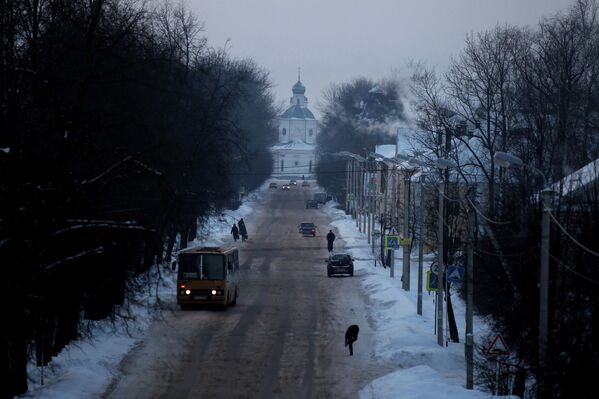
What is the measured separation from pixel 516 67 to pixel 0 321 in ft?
103

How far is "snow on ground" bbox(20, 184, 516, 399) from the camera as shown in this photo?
19828 mm

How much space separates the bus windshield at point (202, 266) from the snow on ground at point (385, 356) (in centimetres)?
239

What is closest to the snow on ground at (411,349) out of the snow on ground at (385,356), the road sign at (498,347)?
the snow on ground at (385,356)

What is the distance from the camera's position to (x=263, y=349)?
85.0 feet

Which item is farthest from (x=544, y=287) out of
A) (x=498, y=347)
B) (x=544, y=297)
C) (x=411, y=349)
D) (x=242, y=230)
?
(x=242, y=230)

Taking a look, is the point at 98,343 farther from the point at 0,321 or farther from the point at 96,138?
the point at 0,321

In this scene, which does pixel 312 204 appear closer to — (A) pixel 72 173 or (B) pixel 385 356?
(B) pixel 385 356

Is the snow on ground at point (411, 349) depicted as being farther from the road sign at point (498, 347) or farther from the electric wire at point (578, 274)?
the electric wire at point (578, 274)

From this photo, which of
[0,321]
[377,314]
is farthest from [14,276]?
[377,314]

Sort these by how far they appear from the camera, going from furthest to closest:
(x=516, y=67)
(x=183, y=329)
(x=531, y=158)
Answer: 1. (x=516, y=67)
2. (x=531, y=158)
3. (x=183, y=329)

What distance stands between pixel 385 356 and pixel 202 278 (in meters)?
9.76

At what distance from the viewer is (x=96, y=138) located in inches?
824

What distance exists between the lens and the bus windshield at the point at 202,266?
33.2 metres

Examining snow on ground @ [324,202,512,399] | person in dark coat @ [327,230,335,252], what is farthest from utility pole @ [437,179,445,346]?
person in dark coat @ [327,230,335,252]
